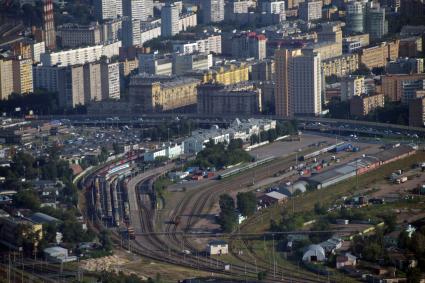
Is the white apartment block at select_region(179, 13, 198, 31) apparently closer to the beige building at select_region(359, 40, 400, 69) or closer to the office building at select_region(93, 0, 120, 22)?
the office building at select_region(93, 0, 120, 22)

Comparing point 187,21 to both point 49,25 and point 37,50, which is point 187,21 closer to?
point 49,25

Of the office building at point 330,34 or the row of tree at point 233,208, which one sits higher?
the office building at point 330,34

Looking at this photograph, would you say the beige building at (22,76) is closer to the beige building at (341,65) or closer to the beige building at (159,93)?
the beige building at (159,93)

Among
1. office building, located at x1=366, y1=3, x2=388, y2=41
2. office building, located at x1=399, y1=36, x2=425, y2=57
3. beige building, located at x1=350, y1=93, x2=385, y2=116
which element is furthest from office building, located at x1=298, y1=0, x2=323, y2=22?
beige building, located at x1=350, y1=93, x2=385, y2=116

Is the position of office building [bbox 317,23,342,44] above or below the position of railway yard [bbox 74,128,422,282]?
above

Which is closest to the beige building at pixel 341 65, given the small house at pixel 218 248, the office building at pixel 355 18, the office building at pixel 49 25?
the office building at pixel 355 18

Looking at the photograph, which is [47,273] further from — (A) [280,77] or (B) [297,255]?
(A) [280,77]

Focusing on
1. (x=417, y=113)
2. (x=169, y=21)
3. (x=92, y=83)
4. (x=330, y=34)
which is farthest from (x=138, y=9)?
(x=417, y=113)
